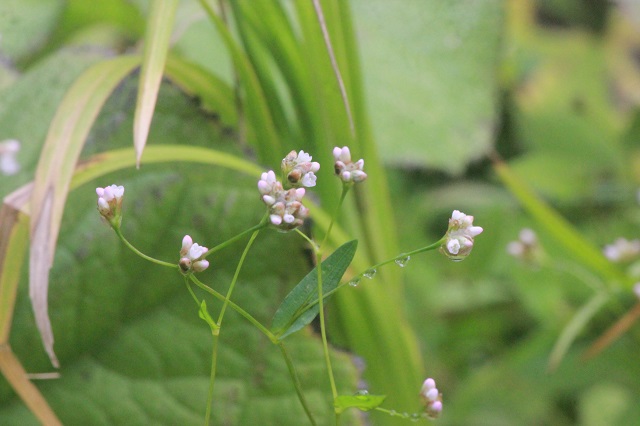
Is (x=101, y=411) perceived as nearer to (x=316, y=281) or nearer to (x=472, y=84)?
(x=316, y=281)

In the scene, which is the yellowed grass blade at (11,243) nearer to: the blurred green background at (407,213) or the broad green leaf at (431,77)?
the blurred green background at (407,213)

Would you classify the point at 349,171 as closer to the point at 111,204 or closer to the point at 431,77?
the point at 111,204

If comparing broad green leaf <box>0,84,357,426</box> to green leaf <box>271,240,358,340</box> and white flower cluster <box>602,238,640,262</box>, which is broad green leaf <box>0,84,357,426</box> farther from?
white flower cluster <box>602,238,640,262</box>

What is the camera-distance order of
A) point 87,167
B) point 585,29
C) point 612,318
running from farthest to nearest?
1. point 585,29
2. point 612,318
3. point 87,167

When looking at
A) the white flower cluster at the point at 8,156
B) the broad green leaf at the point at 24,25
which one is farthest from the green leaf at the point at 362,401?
the broad green leaf at the point at 24,25

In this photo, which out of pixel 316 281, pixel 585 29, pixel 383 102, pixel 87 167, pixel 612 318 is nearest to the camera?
pixel 316 281

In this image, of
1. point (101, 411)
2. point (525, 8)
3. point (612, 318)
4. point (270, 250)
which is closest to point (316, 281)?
point (270, 250)
